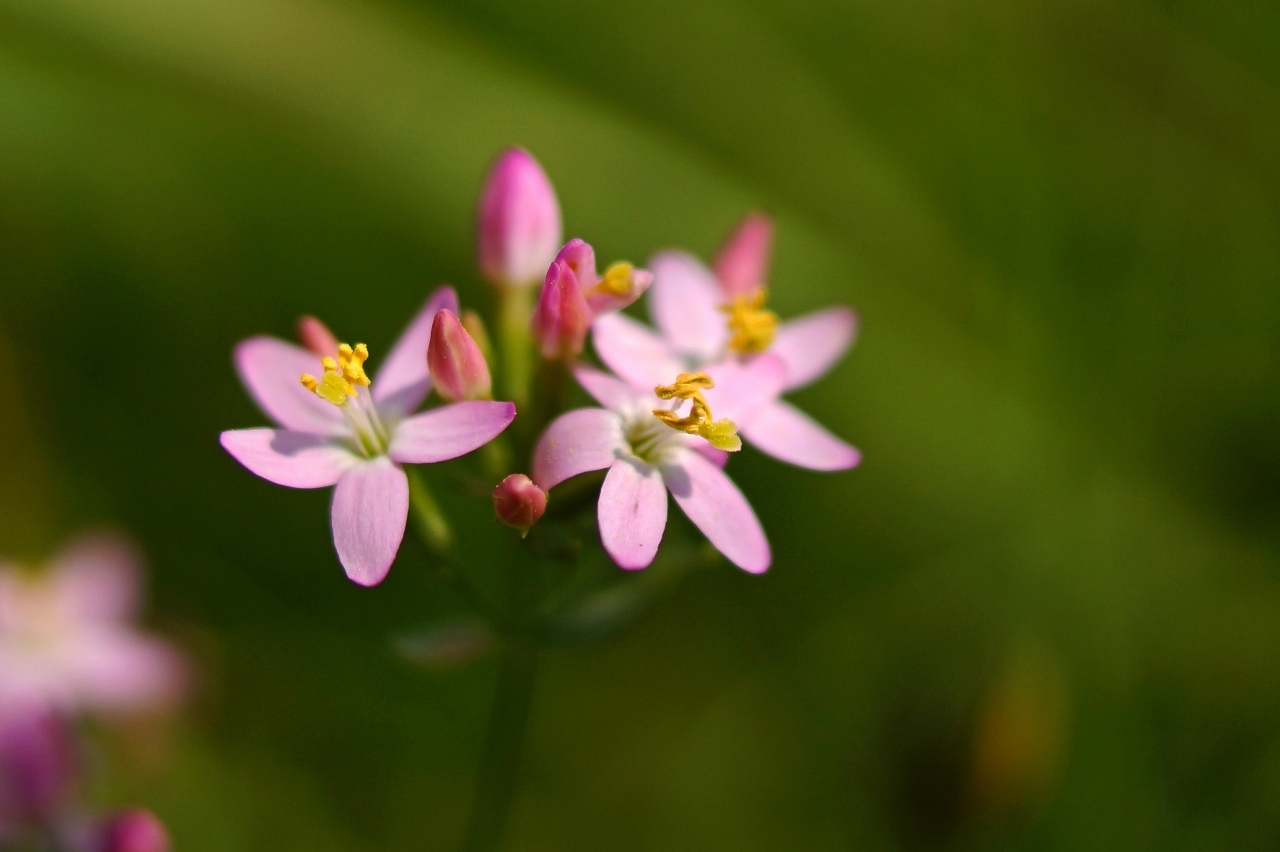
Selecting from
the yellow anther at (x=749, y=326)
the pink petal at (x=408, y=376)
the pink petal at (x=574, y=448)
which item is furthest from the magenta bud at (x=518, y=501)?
the yellow anther at (x=749, y=326)

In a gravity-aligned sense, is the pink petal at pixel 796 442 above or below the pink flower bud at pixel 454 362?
above

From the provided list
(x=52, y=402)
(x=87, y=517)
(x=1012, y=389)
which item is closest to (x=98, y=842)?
(x=87, y=517)

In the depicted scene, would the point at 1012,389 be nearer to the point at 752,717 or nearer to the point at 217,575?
the point at 752,717

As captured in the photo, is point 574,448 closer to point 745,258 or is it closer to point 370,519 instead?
point 370,519

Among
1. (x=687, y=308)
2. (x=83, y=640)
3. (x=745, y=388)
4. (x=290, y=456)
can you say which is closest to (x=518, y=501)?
(x=290, y=456)

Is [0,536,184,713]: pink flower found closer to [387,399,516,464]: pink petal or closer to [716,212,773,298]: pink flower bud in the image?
[387,399,516,464]: pink petal

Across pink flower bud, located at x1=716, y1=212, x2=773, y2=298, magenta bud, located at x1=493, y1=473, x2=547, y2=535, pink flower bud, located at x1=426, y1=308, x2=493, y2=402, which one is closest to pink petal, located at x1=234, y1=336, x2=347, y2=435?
pink flower bud, located at x1=426, y1=308, x2=493, y2=402

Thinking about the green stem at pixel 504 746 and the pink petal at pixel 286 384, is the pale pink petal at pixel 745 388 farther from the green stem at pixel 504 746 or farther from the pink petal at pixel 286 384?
the pink petal at pixel 286 384
